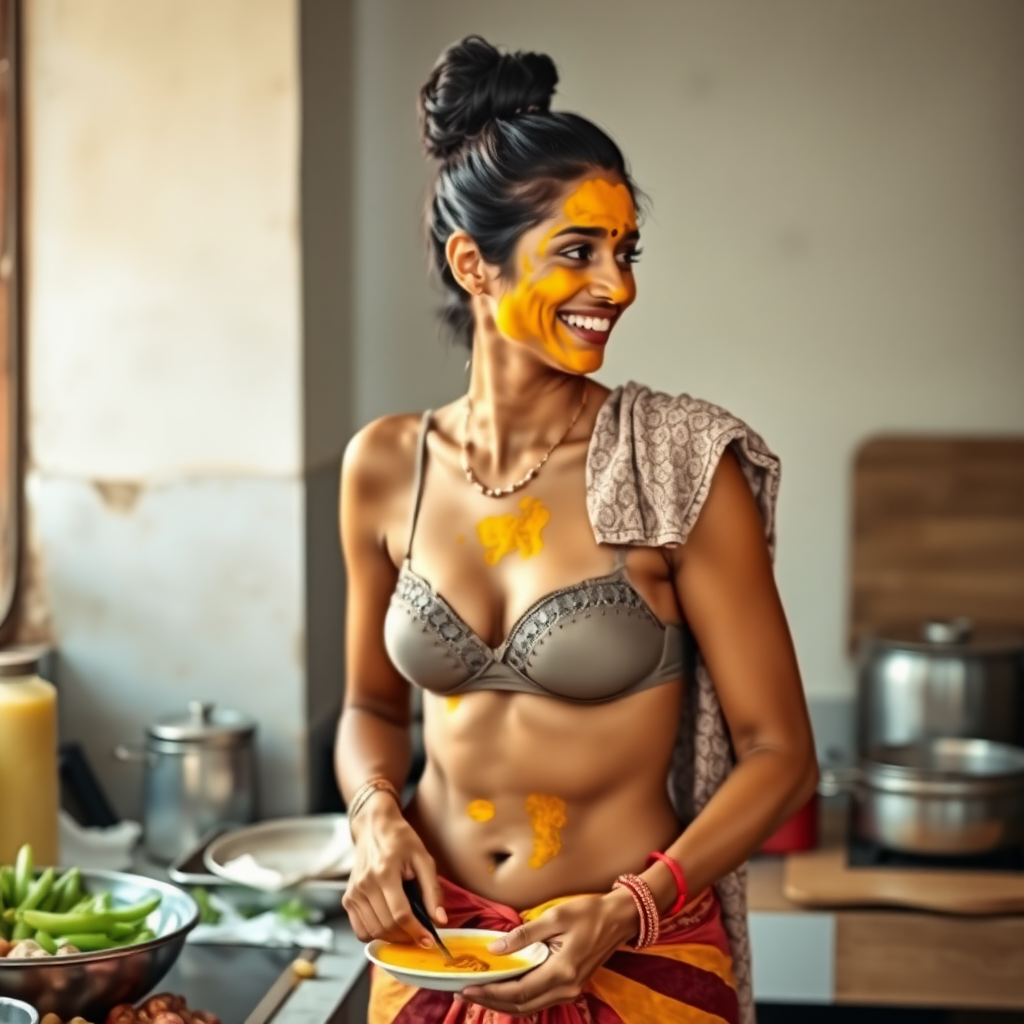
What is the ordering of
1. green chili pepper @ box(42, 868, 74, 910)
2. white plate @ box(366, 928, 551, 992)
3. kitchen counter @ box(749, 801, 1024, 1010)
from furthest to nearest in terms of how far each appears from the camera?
kitchen counter @ box(749, 801, 1024, 1010), green chili pepper @ box(42, 868, 74, 910), white plate @ box(366, 928, 551, 992)

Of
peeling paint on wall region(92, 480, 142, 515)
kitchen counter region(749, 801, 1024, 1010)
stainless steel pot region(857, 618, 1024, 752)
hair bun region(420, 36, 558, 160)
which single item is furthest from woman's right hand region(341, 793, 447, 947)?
stainless steel pot region(857, 618, 1024, 752)

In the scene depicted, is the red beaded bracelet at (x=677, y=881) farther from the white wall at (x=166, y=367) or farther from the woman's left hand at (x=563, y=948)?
the white wall at (x=166, y=367)

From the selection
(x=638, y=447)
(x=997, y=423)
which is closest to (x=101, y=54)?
(x=638, y=447)

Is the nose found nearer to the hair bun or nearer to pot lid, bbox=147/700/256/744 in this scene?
the hair bun

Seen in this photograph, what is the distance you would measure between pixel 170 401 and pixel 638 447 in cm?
123

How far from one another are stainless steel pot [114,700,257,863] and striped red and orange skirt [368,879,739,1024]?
930 millimetres

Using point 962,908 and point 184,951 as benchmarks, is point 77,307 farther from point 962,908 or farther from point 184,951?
point 962,908

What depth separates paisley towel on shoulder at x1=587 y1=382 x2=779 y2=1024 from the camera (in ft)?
5.32

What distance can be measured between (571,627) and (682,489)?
17 centimetres

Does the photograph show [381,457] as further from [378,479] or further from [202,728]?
[202,728]

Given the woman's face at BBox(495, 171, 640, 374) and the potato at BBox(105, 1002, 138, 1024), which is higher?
the woman's face at BBox(495, 171, 640, 374)

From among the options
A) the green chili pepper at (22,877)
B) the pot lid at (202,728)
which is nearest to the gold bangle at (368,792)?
the green chili pepper at (22,877)

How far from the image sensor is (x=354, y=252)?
3.15m

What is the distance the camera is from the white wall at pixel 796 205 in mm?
3059
